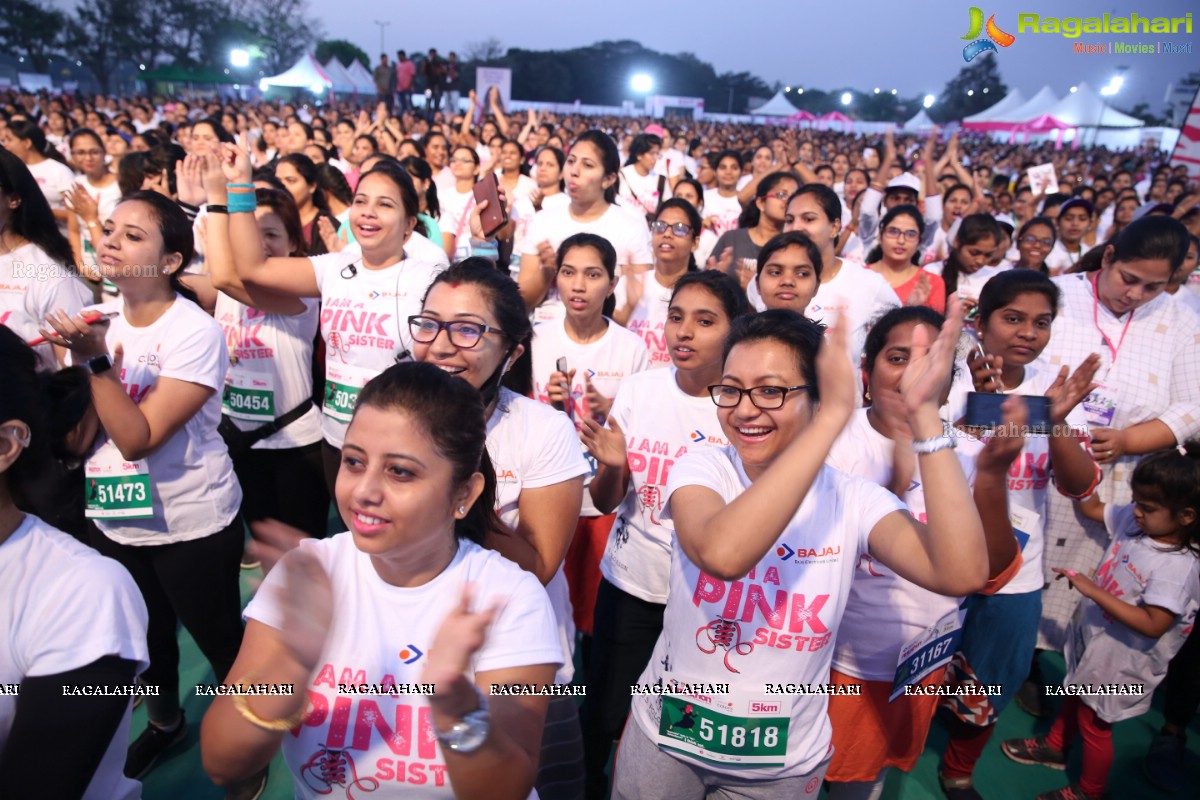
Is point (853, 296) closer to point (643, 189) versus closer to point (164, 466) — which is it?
point (164, 466)

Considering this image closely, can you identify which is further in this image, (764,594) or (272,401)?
(272,401)

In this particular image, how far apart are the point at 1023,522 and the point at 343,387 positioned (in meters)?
2.62

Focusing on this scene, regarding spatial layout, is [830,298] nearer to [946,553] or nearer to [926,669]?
[926,669]

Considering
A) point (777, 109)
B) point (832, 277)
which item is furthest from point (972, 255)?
point (777, 109)

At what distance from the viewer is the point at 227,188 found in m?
2.99

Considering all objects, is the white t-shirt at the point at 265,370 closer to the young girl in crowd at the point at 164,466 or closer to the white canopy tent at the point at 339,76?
the young girl in crowd at the point at 164,466

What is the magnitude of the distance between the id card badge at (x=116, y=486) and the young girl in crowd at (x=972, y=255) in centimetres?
458

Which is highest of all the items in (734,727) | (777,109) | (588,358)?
(777,109)

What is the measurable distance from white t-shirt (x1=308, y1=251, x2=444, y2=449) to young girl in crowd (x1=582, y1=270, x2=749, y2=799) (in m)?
1.00

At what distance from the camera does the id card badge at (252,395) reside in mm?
3207

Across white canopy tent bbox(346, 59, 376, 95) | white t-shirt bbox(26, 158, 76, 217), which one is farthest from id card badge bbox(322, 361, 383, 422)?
white canopy tent bbox(346, 59, 376, 95)

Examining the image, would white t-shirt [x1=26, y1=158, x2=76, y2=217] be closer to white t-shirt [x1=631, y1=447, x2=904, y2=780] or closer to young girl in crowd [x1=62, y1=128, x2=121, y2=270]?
young girl in crowd [x1=62, y1=128, x2=121, y2=270]

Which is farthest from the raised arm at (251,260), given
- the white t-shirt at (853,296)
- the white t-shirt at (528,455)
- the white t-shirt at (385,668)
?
the white t-shirt at (853,296)

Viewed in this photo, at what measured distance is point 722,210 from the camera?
7387 mm
